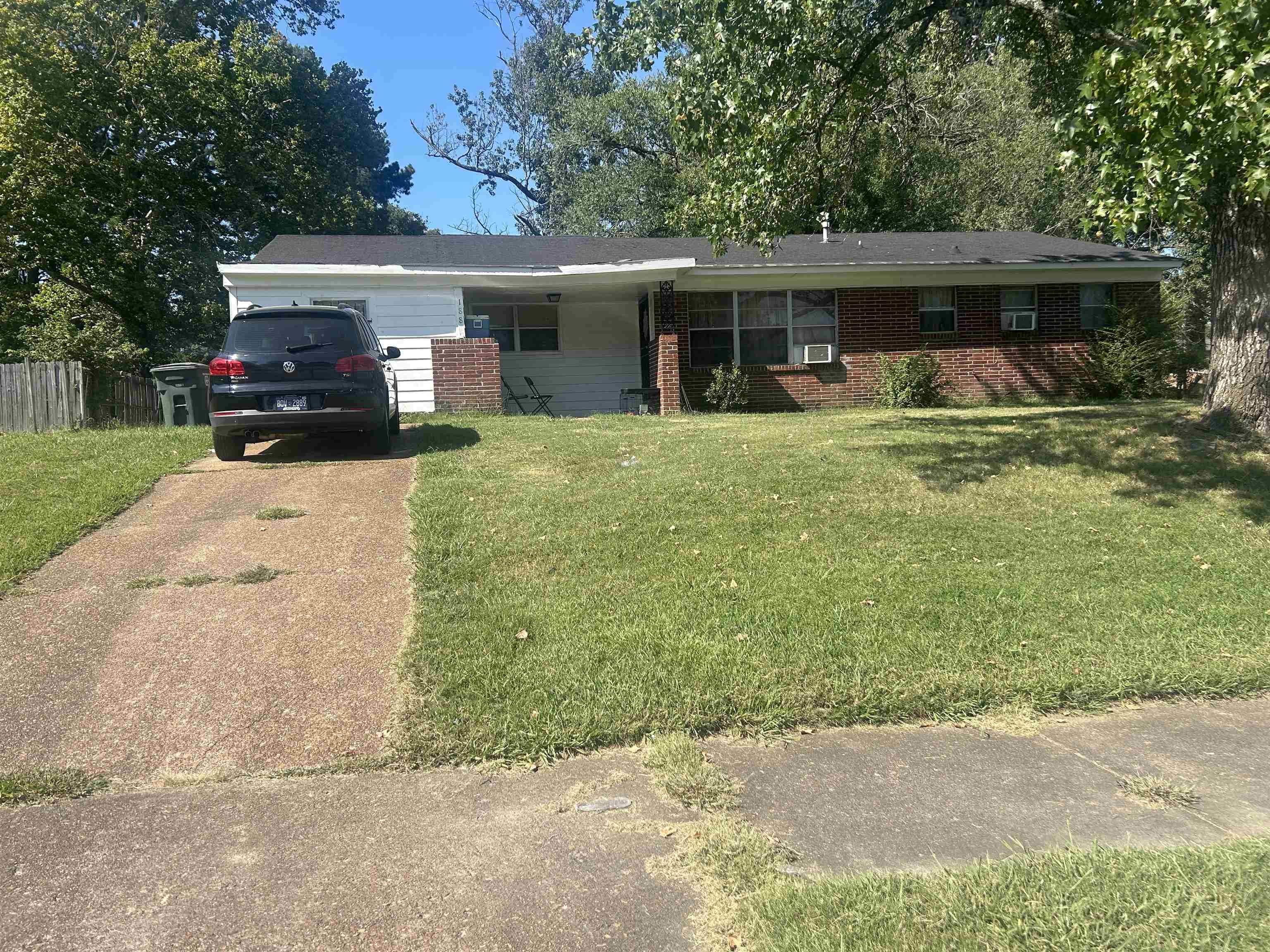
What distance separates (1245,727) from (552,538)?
4128 mm

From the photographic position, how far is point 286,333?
364 inches

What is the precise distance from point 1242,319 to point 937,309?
8.23 meters

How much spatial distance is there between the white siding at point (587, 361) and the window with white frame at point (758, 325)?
160cm

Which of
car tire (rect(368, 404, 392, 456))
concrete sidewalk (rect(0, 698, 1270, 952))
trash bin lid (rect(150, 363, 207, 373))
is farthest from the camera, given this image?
trash bin lid (rect(150, 363, 207, 373))

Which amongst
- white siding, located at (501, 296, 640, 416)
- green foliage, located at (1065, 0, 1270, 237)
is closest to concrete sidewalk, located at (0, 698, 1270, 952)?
green foliage, located at (1065, 0, 1270, 237)

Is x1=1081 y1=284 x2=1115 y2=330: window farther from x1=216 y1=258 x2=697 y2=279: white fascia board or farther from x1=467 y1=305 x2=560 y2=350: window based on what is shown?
x1=467 y1=305 x2=560 y2=350: window

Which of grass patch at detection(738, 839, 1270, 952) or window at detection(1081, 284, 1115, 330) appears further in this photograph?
window at detection(1081, 284, 1115, 330)

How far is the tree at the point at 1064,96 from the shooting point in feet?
18.4

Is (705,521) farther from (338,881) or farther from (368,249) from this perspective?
(368,249)

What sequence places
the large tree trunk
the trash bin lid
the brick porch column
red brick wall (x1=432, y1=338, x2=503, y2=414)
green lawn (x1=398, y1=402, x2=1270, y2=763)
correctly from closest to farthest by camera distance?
green lawn (x1=398, y1=402, x2=1270, y2=763) < the large tree trunk < the trash bin lid < red brick wall (x1=432, y1=338, x2=503, y2=414) < the brick porch column

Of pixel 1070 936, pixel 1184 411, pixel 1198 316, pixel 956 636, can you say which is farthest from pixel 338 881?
pixel 1198 316

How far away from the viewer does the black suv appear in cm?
906

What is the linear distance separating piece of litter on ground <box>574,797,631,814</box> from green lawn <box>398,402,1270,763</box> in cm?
43

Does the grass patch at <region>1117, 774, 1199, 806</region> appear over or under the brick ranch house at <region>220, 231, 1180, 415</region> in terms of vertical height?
under
